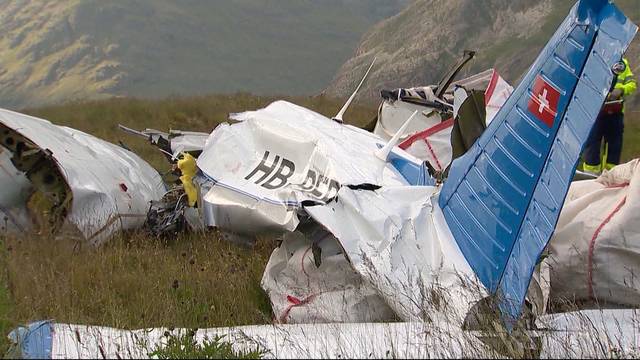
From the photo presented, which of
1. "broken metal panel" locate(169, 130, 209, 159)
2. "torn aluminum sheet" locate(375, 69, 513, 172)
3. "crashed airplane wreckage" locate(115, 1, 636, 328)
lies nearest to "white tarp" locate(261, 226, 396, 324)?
"crashed airplane wreckage" locate(115, 1, 636, 328)

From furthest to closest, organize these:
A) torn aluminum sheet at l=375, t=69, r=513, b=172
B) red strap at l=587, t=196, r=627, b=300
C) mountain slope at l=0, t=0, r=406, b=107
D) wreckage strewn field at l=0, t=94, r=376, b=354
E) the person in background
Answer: mountain slope at l=0, t=0, r=406, b=107
the person in background
torn aluminum sheet at l=375, t=69, r=513, b=172
red strap at l=587, t=196, r=627, b=300
wreckage strewn field at l=0, t=94, r=376, b=354

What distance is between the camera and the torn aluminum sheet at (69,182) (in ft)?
15.2

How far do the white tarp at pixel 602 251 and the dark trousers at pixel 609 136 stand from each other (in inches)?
177

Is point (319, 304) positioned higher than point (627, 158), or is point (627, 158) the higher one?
point (319, 304)

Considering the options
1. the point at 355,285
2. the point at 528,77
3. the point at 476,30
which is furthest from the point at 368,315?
the point at 476,30

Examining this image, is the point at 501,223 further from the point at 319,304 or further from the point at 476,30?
the point at 476,30

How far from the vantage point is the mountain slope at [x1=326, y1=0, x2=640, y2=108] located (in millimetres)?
126062

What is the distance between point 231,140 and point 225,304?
222 centimetres

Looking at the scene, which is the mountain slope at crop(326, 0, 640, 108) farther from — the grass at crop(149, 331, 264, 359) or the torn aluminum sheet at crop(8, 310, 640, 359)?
the grass at crop(149, 331, 264, 359)

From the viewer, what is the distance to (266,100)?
1500 centimetres

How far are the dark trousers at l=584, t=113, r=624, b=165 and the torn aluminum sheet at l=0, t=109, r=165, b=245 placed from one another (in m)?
5.32

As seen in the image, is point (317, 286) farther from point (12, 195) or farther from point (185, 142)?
point (185, 142)

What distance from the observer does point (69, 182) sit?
Result: 4562 millimetres

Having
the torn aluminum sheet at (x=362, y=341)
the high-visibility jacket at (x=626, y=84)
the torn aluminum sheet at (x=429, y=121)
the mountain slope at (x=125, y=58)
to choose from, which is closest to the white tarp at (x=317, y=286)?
the torn aluminum sheet at (x=362, y=341)
